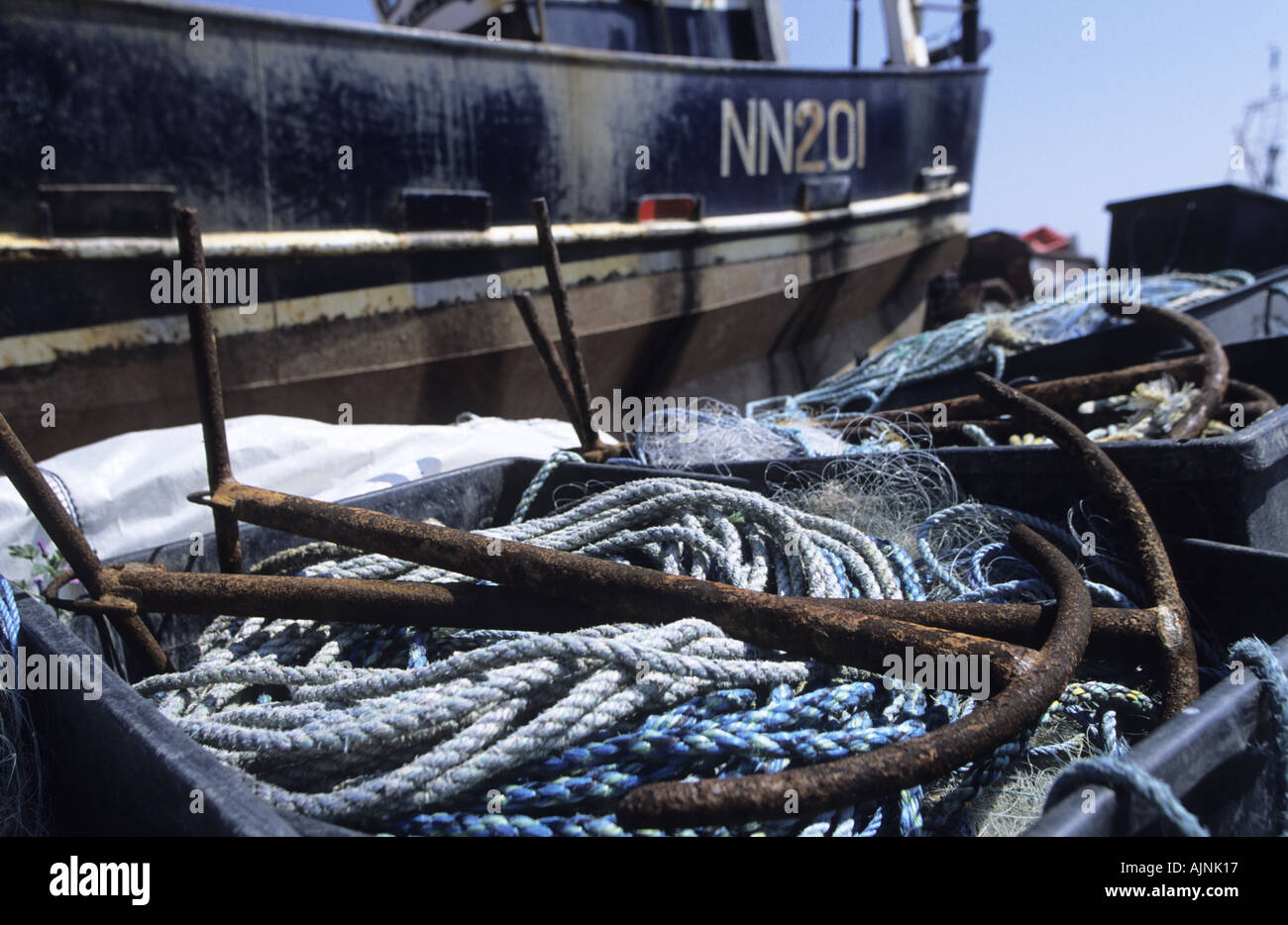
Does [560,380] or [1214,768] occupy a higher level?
[560,380]

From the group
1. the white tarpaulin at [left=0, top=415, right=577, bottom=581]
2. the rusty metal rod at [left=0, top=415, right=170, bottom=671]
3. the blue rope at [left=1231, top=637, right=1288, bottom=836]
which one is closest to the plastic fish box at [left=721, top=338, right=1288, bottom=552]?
the blue rope at [left=1231, top=637, right=1288, bottom=836]

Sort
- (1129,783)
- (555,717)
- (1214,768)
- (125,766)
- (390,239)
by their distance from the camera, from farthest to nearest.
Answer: (390,239) < (555,717) < (125,766) < (1214,768) < (1129,783)

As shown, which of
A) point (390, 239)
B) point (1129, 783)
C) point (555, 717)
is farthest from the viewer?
point (390, 239)

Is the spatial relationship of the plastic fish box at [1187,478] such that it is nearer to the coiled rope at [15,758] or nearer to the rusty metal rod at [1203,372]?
the rusty metal rod at [1203,372]

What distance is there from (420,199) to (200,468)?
1.91 m

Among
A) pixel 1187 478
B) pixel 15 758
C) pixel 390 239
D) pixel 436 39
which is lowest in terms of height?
pixel 15 758

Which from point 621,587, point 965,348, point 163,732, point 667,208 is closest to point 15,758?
point 163,732

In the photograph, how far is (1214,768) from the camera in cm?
109

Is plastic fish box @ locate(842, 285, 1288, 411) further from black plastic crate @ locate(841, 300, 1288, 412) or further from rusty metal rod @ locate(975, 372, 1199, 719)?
rusty metal rod @ locate(975, 372, 1199, 719)

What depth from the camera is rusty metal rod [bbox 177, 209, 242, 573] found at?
1718 millimetres

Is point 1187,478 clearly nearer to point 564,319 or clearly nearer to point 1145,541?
point 1145,541

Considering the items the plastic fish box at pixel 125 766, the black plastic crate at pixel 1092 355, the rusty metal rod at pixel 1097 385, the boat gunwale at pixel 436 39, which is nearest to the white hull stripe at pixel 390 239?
the boat gunwale at pixel 436 39

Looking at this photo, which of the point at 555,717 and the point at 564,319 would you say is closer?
the point at 555,717
